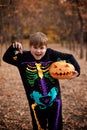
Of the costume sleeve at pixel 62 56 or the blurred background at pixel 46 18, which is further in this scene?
the blurred background at pixel 46 18

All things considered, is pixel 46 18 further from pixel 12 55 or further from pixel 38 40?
pixel 38 40

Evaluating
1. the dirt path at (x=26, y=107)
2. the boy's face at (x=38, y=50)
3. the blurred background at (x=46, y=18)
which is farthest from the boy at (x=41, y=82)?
the blurred background at (x=46, y=18)

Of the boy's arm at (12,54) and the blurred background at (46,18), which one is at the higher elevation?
the boy's arm at (12,54)

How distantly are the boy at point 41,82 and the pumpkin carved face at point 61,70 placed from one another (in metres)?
0.06

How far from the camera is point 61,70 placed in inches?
167

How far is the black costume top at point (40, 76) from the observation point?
4012 mm

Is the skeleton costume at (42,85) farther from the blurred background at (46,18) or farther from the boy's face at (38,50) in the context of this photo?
the blurred background at (46,18)

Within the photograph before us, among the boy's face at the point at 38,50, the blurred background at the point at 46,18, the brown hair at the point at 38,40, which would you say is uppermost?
the brown hair at the point at 38,40

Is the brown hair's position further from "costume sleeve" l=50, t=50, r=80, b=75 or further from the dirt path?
the dirt path

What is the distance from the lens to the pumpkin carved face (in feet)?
13.2

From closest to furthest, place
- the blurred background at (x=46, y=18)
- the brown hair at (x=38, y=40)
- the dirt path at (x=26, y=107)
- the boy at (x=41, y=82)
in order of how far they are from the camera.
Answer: the brown hair at (x=38, y=40) → the boy at (x=41, y=82) → the dirt path at (x=26, y=107) → the blurred background at (x=46, y=18)

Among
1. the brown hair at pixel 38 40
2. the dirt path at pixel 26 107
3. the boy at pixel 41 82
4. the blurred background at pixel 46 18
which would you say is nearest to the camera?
the brown hair at pixel 38 40

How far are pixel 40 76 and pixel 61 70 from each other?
0.38 m

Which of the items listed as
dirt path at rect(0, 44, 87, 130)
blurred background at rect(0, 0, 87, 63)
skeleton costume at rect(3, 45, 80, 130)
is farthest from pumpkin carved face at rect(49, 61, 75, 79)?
blurred background at rect(0, 0, 87, 63)
